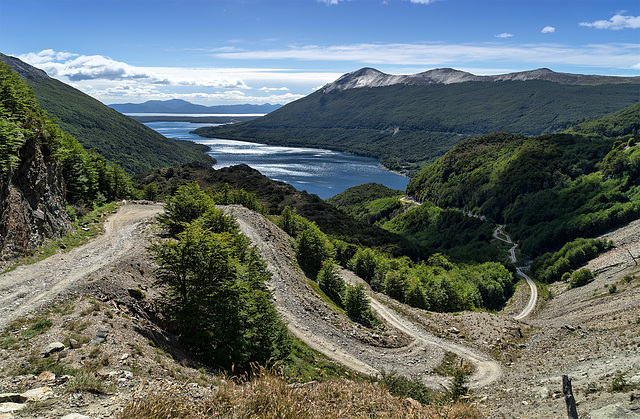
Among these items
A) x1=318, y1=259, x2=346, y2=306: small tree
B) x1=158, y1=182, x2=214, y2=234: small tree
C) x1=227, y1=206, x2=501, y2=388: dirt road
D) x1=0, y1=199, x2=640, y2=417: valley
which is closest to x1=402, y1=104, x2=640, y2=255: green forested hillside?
x1=0, y1=199, x2=640, y2=417: valley

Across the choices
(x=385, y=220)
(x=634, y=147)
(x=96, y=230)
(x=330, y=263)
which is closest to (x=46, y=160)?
(x=96, y=230)

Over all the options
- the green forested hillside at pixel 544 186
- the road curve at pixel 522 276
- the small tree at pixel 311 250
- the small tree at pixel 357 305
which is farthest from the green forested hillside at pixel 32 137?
the green forested hillside at pixel 544 186

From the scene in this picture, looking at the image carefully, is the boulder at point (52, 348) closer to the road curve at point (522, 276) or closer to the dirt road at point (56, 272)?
the dirt road at point (56, 272)

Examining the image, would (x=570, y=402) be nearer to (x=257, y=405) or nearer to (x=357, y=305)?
(x=257, y=405)

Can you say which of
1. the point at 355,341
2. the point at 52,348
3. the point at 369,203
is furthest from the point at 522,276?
the point at 52,348

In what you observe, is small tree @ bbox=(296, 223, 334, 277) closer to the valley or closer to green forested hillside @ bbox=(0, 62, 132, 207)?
the valley

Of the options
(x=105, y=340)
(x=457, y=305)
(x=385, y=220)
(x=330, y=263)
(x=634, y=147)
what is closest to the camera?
(x=105, y=340)

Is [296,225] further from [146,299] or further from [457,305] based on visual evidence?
[146,299]
